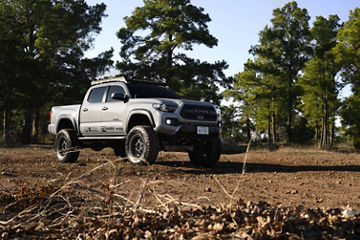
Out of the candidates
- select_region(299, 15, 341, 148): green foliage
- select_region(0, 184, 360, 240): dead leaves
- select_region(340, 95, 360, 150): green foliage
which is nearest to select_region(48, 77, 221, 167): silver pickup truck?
select_region(0, 184, 360, 240): dead leaves

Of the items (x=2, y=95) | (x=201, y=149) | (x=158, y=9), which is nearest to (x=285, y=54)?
(x=158, y=9)

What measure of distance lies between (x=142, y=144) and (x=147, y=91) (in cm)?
157

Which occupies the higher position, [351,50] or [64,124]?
[351,50]

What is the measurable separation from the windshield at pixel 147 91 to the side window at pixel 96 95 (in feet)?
3.05

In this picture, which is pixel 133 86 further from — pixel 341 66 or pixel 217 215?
pixel 341 66

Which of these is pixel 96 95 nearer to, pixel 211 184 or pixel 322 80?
pixel 211 184

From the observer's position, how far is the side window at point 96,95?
9.72 m

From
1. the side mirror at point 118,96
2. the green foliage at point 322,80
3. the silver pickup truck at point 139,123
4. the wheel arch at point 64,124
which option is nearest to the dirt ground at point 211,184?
the silver pickup truck at point 139,123

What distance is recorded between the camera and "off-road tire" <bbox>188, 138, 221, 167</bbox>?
902cm

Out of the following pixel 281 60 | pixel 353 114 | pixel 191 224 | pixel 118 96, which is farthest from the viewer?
pixel 281 60

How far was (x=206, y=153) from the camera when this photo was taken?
30.5ft

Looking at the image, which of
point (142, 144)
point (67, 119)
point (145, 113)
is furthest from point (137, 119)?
point (67, 119)

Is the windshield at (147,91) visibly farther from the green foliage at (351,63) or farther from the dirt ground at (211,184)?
the green foliage at (351,63)

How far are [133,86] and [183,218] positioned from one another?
6.37m
